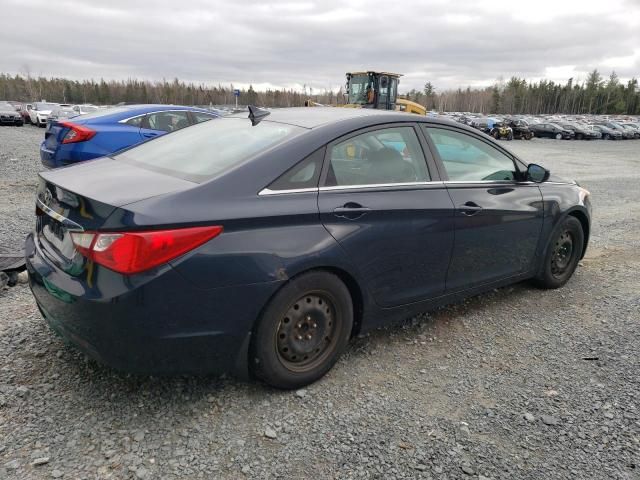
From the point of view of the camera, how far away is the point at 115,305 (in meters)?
2.21

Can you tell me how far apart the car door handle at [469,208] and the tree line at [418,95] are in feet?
280

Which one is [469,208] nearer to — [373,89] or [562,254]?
[562,254]

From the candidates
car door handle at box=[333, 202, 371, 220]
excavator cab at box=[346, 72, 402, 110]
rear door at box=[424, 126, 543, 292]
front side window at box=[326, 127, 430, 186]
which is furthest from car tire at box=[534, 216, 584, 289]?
excavator cab at box=[346, 72, 402, 110]

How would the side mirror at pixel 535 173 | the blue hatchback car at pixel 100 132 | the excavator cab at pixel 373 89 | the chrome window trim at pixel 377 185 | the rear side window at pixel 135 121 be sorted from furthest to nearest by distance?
1. the excavator cab at pixel 373 89
2. the rear side window at pixel 135 121
3. the blue hatchback car at pixel 100 132
4. the side mirror at pixel 535 173
5. the chrome window trim at pixel 377 185

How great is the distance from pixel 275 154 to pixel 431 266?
1.34m

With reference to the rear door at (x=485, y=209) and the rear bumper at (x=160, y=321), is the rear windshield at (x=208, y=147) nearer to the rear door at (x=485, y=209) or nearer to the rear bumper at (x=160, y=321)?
the rear bumper at (x=160, y=321)

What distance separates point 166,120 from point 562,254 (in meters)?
6.45

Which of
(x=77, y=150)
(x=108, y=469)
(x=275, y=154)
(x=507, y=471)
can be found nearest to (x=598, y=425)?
(x=507, y=471)

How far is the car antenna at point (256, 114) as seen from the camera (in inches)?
132

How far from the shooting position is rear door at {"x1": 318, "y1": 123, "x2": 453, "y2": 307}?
2.86 meters

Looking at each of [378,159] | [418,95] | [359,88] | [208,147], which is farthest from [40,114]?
[418,95]

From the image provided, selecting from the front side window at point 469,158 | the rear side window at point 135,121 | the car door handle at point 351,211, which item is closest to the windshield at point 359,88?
the rear side window at point 135,121

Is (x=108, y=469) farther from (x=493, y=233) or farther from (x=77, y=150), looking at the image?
(x=77, y=150)

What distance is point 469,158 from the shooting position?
3732 mm
